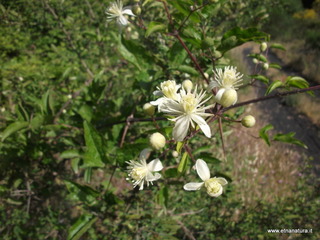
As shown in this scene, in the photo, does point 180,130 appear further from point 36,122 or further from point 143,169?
point 36,122

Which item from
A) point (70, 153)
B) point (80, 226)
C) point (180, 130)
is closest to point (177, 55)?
point (180, 130)

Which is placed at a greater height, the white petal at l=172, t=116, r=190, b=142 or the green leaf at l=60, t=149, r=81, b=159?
the green leaf at l=60, t=149, r=81, b=159

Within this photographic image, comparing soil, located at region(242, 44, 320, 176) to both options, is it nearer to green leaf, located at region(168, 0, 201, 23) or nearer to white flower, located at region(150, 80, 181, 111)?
green leaf, located at region(168, 0, 201, 23)

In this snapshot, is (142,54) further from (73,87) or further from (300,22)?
(300,22)

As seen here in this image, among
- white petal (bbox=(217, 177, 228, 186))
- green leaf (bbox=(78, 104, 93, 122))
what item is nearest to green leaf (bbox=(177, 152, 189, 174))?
white petal (bbox=(217, 177, 228, 186))

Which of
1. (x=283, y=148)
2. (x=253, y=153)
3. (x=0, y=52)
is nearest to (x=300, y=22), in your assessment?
(x=283, y=148)

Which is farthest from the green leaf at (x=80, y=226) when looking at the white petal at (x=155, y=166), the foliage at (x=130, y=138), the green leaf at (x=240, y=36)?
the green leaf at (x=240, y=36)

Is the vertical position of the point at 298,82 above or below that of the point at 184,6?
below
